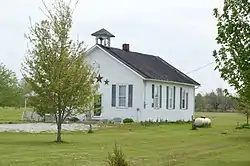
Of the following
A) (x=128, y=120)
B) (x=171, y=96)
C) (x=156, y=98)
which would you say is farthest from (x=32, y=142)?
Answer: (x=171, y=96)

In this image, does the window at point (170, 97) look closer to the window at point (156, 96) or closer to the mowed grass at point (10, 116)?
the window at point (156, 96)

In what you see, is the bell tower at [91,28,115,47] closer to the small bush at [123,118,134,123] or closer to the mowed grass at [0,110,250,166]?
the small bush at [123,118,134,123]

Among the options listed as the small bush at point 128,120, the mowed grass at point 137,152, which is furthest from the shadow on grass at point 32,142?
the small bush at point 128,120

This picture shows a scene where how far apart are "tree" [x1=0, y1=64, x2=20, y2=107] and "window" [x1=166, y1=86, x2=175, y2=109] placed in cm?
1468

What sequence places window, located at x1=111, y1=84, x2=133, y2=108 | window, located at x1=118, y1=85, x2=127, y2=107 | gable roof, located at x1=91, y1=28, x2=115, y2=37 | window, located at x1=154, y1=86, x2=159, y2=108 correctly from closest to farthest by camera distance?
window, located at x1=111, y1=84, x2=133, y2=108, window, located at x1=118, y1=85, x2=127, y2=107, window, located at x1=154, y1=86, x2=159, y2=108, gable roof, located at x1=91, y1=28, x2=115, y2=37

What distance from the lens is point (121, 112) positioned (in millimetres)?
49281

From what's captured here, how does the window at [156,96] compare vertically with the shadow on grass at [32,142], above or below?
above

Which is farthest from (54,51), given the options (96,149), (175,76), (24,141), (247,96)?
(175,76)

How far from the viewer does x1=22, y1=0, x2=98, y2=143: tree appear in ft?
91.4

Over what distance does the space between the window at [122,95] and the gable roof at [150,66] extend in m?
1.89

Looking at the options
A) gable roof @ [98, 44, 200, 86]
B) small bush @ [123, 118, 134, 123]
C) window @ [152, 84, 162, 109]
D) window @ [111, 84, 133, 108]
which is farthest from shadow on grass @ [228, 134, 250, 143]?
window @ [152, 84, 162, 109]

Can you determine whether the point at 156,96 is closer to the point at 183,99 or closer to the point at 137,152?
the point at 183,99

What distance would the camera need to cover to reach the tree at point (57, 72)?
1097 inches

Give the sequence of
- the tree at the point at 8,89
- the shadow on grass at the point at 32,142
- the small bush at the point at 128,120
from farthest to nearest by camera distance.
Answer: the small bush at the point at 128,120
the tree at the point at 8,89
the shadow on grass at the point at 32,142
